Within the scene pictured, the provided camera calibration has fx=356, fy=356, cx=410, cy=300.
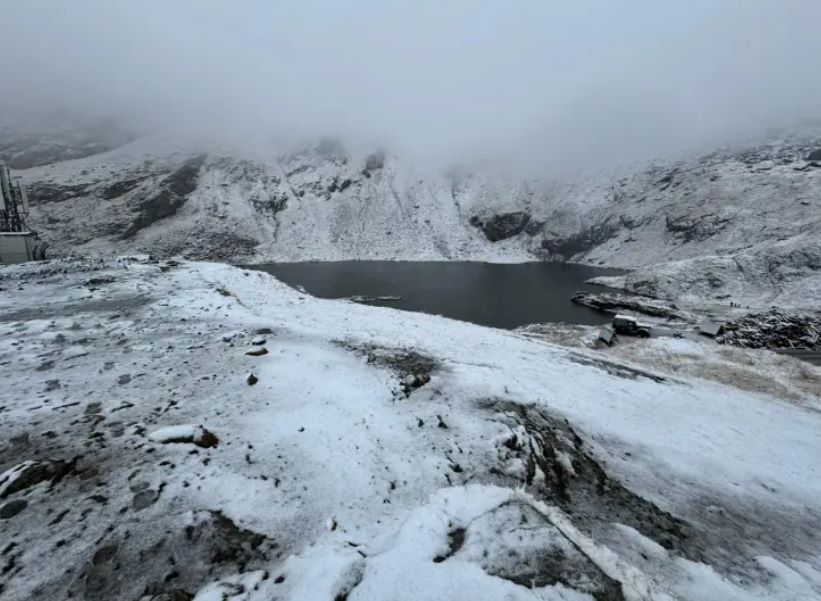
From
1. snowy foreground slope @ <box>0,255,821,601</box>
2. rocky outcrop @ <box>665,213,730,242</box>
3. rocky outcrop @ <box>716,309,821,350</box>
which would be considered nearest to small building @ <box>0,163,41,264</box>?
snowy foreground slope @ <box>0,255,821,601</box>

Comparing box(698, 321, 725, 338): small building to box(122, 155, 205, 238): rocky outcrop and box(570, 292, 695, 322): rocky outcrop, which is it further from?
box(122, 155, 205, 238): rocky outcrop

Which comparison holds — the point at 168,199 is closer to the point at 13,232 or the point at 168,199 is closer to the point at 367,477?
the point at 13,232

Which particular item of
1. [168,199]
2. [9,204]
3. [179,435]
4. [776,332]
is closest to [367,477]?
[179,435]

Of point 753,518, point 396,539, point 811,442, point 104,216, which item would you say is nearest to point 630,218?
point 811,442

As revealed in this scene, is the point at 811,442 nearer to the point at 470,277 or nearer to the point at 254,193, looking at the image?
the point at 470,277

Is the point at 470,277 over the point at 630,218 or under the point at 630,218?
under

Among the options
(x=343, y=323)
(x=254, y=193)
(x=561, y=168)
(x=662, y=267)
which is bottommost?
(x=343, y=323)
